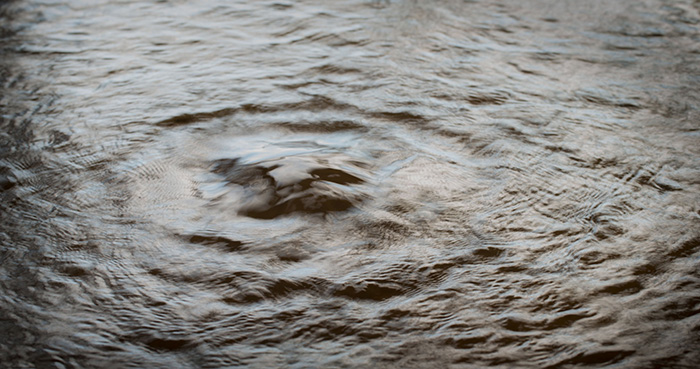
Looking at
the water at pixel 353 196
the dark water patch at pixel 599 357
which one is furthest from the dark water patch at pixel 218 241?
the dark water patch at pixel 599 357

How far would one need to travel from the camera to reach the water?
137 centimetres

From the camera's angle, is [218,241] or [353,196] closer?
[218,241]

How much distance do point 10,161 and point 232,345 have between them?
1.24m

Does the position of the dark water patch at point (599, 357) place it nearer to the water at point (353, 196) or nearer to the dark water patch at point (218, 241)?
the water at point (353, 196)

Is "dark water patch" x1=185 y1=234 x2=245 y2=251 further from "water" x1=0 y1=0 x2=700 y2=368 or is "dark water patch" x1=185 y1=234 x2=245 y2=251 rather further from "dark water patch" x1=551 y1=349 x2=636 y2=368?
"dark water patch" x1=551 y1=349 x2=636 y2=368

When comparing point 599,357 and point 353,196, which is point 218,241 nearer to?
point 353,196

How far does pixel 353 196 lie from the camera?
75.5 inches

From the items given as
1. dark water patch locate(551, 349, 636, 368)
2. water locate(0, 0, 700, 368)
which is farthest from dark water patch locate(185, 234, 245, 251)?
dark water patch locate(551, 349, 636, 368)

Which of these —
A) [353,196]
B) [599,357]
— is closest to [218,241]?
[353,196]

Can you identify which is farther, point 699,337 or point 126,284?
point 126,284

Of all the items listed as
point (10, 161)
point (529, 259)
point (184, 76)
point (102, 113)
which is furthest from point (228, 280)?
point (184, 76)

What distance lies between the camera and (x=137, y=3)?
385 cm

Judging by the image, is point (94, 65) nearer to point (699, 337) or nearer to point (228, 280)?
point (228, 280)

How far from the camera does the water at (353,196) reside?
1374 mm
